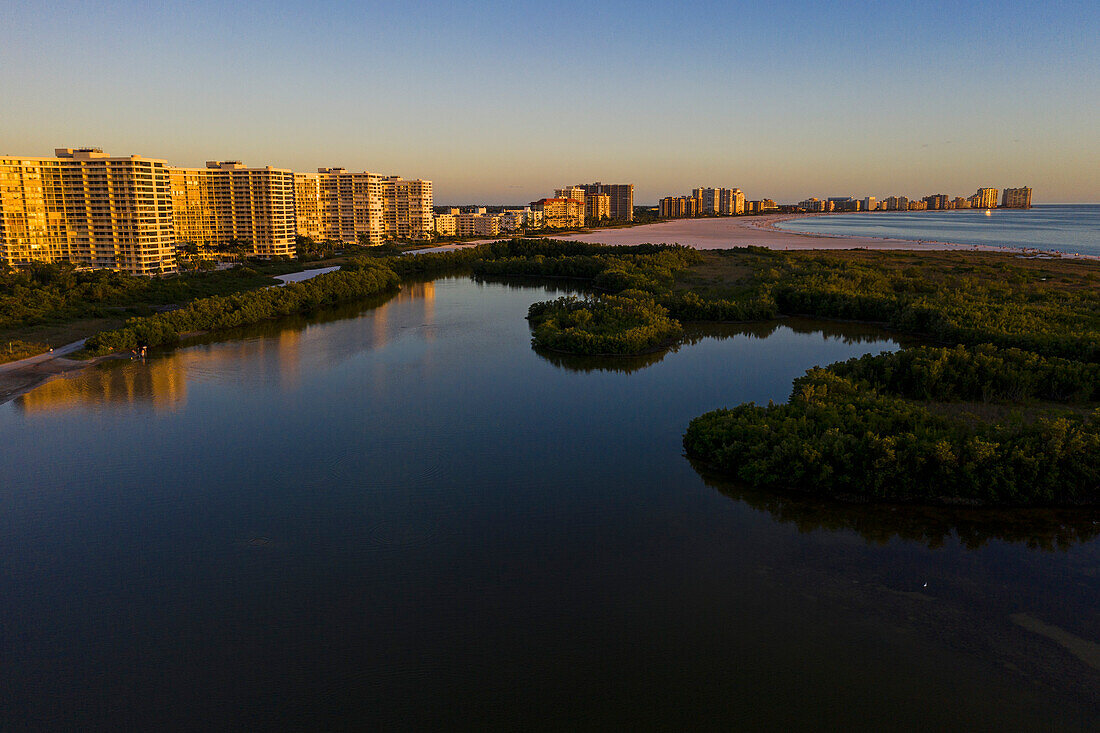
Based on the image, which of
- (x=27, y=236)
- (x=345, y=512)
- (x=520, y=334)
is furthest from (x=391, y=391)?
(x=27, y=236)

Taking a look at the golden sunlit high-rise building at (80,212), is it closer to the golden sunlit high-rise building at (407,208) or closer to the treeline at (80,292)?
the treeline at (80,292)

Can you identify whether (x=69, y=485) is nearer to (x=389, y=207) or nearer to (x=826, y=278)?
(x=826, y=278)

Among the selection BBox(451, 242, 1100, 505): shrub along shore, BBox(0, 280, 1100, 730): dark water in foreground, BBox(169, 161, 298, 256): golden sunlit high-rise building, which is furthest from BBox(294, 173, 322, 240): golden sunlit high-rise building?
BBox(0, 280, 1100, 730): dark water in foreground

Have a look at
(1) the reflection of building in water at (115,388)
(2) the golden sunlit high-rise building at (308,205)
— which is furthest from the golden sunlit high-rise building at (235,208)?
(1) the reflection of building in water at (115,388)

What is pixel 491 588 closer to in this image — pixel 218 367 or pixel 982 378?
pixel 982 378

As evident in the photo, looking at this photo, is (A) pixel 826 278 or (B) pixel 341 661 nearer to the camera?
(B) pixel 341 661
